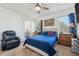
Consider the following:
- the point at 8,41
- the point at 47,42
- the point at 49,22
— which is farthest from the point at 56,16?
the point at 8,41

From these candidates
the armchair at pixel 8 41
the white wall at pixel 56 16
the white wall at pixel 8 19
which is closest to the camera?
the white wall at pixel 56 16

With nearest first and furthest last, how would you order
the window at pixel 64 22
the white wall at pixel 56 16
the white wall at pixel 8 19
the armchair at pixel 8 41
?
the window at pixel 64 22
the white wall at pixel 56 16
the white wall at pixel 8 19
the armchair at pixel 8 41

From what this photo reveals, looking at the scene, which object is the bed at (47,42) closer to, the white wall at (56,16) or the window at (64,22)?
the white wall at (56,16)

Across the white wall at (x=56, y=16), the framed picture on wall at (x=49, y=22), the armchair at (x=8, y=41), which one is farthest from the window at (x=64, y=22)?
the armchair at (x=8, y=41)

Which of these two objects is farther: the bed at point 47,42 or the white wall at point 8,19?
the white wall at point 8,19

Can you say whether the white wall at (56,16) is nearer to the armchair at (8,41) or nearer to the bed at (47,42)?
the bed at (47,42)

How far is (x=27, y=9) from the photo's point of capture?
268 centimetres

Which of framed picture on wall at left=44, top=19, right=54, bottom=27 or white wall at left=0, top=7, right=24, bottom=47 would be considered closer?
framed picture on wall at left=44, top=19, right=54, bottom=27

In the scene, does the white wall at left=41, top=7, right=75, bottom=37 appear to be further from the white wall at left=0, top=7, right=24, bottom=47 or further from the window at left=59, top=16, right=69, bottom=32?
the white wall at left=0, top=7, right=24, bottom=47

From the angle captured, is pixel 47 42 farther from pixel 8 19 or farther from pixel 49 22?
pixel 8 19

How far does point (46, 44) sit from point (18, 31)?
2165mm

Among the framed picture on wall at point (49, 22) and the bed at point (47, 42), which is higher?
the framed picture on wall at point (49, 22)

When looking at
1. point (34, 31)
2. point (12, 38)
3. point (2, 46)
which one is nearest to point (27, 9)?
point (34, 31)

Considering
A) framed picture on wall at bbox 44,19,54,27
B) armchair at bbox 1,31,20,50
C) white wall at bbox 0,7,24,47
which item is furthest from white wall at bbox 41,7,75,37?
armchair at bbox 1,31,20,50
